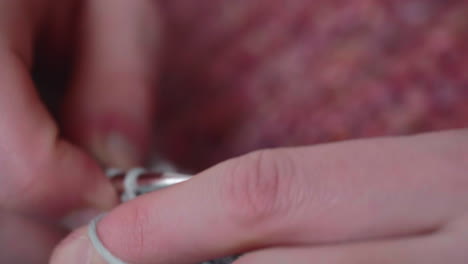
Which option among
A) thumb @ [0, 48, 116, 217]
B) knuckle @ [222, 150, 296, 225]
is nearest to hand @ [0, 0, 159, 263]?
thumb @ [0, 48, 116, 217]

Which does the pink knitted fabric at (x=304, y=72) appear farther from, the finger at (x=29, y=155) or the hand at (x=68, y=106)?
the finger at (x=29, y=155)

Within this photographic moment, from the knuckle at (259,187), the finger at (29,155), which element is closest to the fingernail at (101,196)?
the finger at (29,155)

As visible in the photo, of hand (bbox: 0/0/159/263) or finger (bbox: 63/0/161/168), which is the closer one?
hand (bbox: 0/0/159/263)

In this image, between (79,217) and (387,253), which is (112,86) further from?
(387,253)

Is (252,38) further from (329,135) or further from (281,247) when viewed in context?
(281,247)

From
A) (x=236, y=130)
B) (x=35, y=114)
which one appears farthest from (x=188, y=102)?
(x=35, y=114)

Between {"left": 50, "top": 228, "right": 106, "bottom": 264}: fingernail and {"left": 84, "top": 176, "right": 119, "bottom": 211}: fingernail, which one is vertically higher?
{"left": 84, "top": 176, "right": 119, "bottom": 211}: fingernail

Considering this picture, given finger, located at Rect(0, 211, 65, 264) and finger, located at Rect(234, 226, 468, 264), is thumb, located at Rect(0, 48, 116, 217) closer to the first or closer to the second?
finger, located at Rect(0, 211, 65, 264)

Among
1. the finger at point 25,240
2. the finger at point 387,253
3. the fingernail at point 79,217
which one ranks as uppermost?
the fingernail at point 79,217
